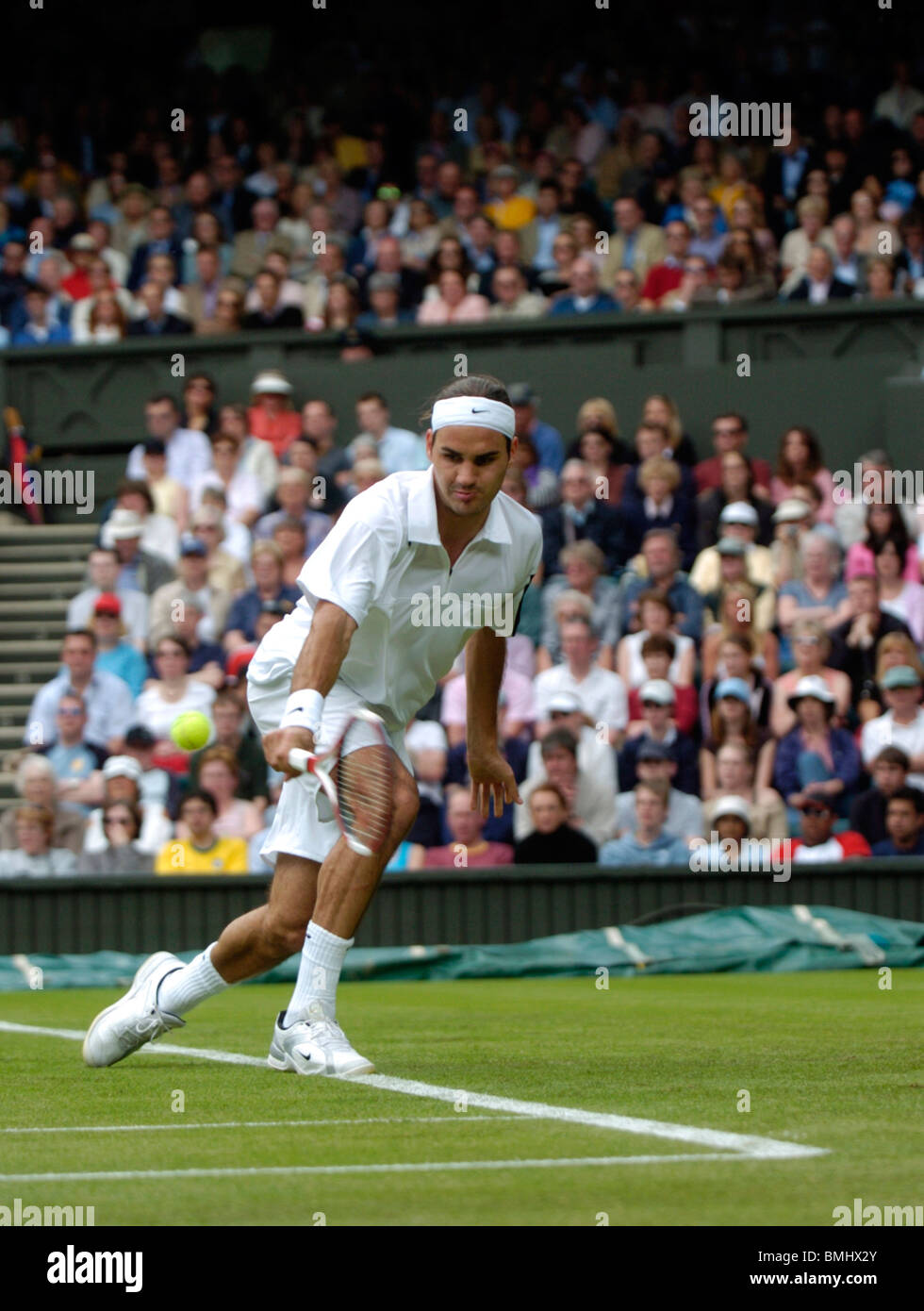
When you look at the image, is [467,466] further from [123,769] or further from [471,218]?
[471,218]

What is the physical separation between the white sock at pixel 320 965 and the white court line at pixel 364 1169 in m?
1.76

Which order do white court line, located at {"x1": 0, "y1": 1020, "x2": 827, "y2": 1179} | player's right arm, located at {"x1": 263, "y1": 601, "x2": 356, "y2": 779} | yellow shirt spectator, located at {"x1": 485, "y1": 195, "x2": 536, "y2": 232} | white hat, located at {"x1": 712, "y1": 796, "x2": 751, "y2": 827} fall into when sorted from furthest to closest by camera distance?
yellow shirt spectator, located at {"x1": 485, "y1": 195, "x2": 536, "y2": 232}
white hat, located at {"x1": 712, "y1": 796, "x2": 751, "y2": 827}
player's right arm, located at {"x1": 263, "y1": 601, "x2": 356, "y2": 779}
white court line, located at {"x1": 0, "y1": 1020, "x2": 827, "y2": 1179}

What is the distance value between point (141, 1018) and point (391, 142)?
1527cm

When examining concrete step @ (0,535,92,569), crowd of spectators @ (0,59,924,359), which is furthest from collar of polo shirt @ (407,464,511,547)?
concrete step @ (0,535,92,569)

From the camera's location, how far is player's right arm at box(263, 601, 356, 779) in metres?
6.19

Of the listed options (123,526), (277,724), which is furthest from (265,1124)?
(123,526)

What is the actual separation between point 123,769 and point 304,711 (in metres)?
8.08

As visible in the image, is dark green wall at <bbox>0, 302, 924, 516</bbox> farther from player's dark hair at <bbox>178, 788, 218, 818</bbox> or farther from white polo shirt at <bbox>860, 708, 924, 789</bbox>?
player's dark hair at <bbox>178, 788, 218, 818</bbox>

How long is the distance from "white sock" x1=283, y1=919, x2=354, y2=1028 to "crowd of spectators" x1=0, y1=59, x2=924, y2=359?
11511mm

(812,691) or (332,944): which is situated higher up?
(812,691)

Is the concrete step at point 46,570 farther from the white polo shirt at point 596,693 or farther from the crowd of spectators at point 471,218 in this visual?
the white polo shirt at point 596,693

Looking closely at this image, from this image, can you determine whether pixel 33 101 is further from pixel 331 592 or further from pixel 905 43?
pixel 331 592

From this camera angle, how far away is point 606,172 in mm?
19609

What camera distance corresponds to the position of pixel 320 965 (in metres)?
6.68
